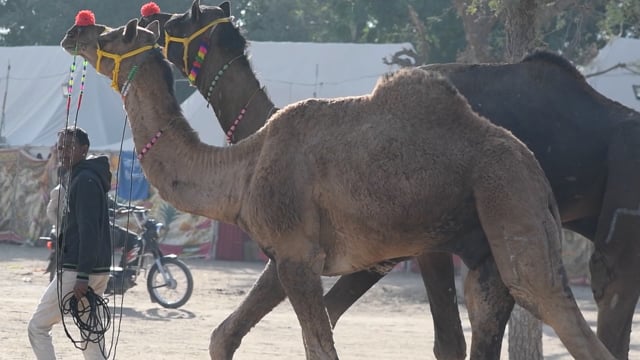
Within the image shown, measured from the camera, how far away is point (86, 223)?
7555 mm

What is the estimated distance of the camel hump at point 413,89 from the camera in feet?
19.0

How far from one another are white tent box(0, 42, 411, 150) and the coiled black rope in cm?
1585

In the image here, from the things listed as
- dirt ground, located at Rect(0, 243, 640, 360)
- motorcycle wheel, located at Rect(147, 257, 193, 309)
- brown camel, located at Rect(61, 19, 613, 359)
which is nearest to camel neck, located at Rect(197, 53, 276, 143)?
dirt ground, located at Rect(0, 243, 640, 360)

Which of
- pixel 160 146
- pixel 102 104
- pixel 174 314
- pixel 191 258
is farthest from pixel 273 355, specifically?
pixel 102 104

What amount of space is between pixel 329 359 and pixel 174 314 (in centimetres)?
919

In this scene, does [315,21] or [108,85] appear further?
[315,21]

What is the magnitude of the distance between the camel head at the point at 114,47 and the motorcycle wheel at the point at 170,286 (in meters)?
8.89

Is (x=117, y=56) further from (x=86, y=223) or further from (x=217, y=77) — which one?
(x=217, y=77)

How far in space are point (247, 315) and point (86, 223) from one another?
1447 mm

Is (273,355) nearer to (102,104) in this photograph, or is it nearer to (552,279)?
(552,279)

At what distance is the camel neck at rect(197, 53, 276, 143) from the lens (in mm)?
8383

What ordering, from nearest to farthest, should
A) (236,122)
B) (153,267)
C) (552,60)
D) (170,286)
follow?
(552,60) → (236,122) → (170,286) → (153,267)

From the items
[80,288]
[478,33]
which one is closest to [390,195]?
[80,288]

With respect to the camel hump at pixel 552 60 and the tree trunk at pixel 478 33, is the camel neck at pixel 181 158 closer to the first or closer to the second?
the camel hump at pixel 552 60
